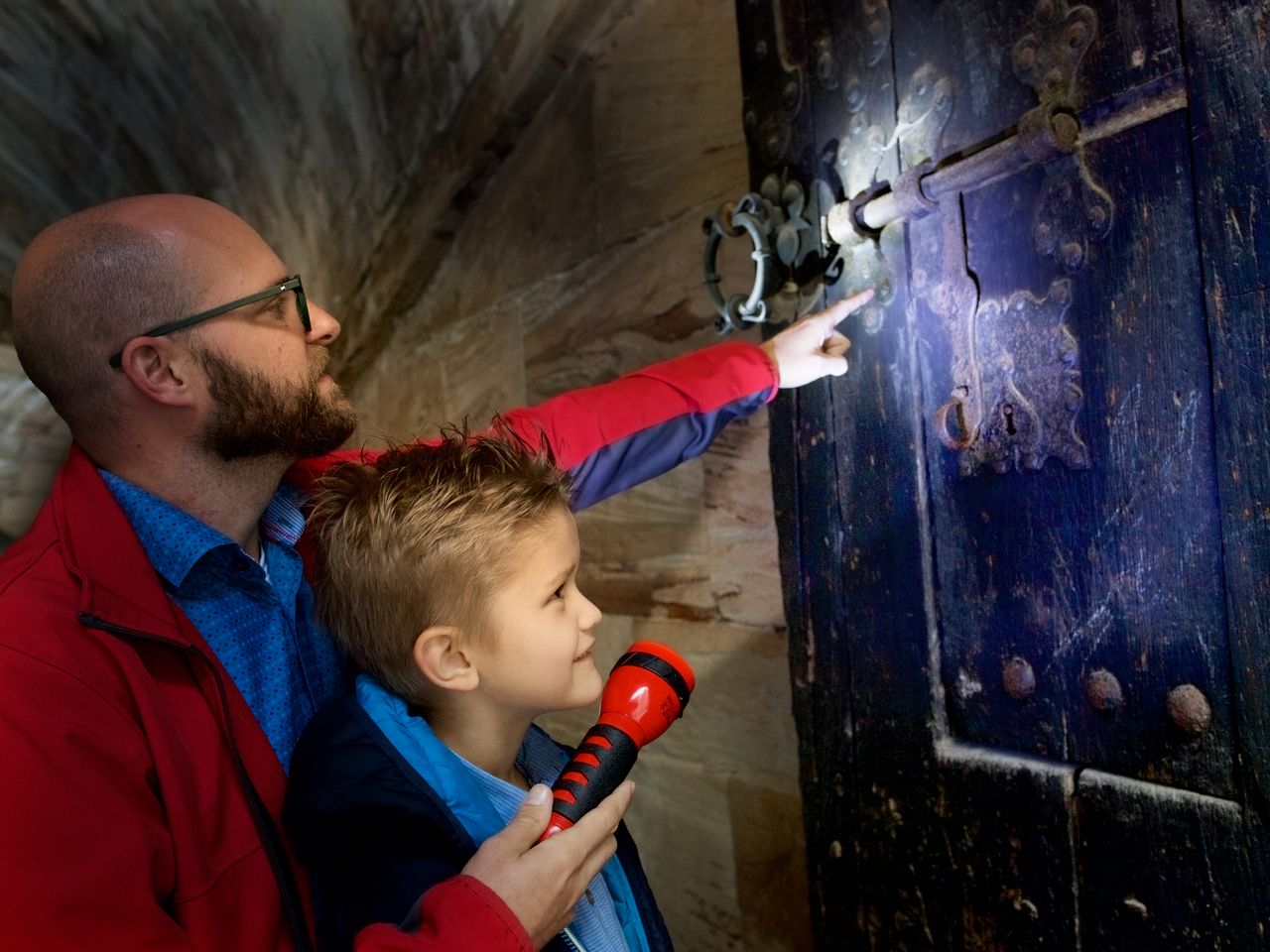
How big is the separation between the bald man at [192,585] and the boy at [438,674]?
81 mm

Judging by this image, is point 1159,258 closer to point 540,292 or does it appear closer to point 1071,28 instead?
point 1071,28

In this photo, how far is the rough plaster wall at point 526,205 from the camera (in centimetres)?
143

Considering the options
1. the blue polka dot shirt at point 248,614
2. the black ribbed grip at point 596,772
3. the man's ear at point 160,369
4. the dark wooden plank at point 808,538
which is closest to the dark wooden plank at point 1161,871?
the dark wooden plank at point 808,538

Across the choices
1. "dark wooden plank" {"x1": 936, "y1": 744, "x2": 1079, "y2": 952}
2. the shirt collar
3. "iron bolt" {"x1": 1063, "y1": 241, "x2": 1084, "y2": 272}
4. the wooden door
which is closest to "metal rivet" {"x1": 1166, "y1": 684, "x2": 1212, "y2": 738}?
the wooden door

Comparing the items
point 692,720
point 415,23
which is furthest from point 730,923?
point 415,23

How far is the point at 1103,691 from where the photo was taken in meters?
0.90

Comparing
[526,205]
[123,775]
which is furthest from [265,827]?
[526,205]

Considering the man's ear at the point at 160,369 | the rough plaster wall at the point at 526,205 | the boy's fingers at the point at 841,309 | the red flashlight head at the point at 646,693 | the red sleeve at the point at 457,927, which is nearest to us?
the red sleeve at the point at 457,927

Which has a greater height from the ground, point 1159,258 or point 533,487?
point 1159,258

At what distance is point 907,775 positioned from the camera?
3.67ft

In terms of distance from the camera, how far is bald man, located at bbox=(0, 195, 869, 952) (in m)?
Answer: 0.73

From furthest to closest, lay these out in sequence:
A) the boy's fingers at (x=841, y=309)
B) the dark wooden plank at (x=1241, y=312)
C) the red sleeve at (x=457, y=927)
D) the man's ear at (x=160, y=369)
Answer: the boy's fingers at (x=841, y=309)
the man's ear at (x=160, y=369)
the dark wooden plank at (x=1241, y=312)
the red sleeve at (x=457, y=927)

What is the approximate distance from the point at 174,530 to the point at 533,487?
0.38 meters

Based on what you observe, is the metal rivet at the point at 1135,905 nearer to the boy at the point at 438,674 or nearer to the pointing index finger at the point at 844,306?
the boy at the point at 438,674
